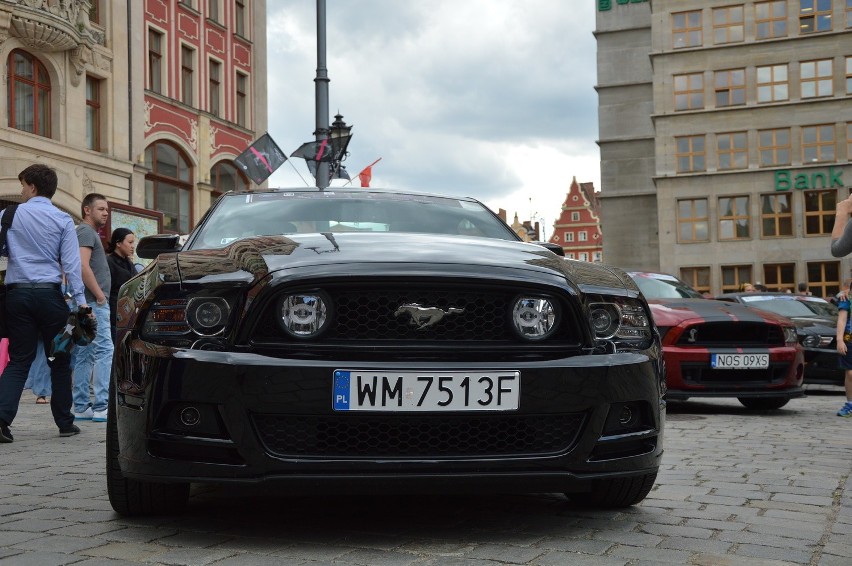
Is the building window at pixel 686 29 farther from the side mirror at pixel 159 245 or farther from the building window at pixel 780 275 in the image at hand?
the side mirror at pixel 159 245

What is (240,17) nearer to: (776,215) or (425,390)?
(776,215)

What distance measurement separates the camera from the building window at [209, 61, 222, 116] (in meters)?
34.3

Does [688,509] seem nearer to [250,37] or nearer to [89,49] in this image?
[89,49]

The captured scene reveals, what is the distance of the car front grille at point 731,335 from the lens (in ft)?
31.0

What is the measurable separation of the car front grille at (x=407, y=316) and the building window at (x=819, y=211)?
170ft

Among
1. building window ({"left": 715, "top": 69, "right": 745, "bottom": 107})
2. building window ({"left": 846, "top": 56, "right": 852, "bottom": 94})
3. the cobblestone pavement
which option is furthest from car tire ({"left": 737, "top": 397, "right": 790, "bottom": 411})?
building window ({"left": 715, "top": 69, "right": 745, "bottom": 107})

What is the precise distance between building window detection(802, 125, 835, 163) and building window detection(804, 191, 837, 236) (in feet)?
5.36

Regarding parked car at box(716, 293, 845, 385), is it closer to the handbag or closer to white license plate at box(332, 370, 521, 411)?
the handbag

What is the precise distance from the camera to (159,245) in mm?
4895

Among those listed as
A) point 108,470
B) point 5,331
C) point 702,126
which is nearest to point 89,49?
point 5,331

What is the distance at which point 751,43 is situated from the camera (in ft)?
176

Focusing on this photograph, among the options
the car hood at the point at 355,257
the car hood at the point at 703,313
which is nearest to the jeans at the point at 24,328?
the car hood at the point at 355,257

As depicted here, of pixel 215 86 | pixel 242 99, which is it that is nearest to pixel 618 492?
pixel 215 86

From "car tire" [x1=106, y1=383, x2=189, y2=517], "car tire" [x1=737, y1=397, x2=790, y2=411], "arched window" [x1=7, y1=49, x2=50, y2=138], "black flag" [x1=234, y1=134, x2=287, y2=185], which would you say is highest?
"arched window" [x1=7, y1=49, x2=50, y2=138]
